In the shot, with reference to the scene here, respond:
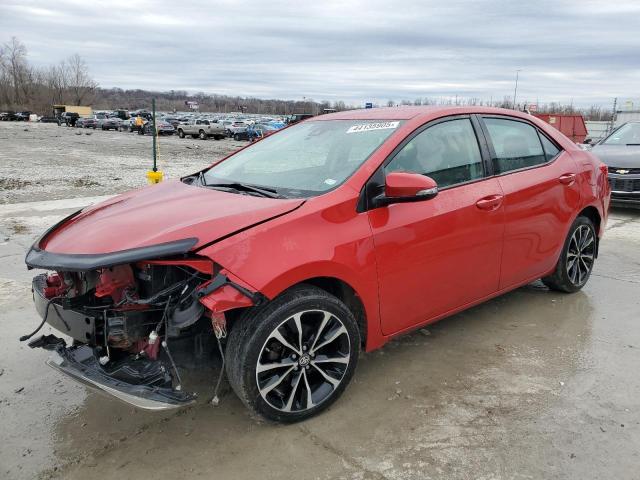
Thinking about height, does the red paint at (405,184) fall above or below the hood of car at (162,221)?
above

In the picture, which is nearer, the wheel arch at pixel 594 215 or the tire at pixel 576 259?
the tire at pixel 576 259

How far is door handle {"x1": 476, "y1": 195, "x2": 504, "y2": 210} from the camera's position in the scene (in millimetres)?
3600

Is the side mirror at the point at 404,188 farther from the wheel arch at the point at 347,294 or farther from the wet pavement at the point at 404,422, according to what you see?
the wet pavement at the point at 404,422

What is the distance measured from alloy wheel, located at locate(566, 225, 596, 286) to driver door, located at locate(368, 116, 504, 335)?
1248 millimetres

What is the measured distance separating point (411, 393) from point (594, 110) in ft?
242

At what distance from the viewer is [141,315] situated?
2.64m

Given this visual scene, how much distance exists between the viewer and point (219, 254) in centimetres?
258

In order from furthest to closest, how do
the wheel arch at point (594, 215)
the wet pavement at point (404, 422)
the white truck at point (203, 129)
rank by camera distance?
the white truck at point (203, 129), the wheel arch at point (594, 215), the wet pavement at point (404, 422)

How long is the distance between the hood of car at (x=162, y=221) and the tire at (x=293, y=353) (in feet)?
1.50

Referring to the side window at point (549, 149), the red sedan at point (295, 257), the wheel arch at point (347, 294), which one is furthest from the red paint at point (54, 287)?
the side window at point (549, 149)

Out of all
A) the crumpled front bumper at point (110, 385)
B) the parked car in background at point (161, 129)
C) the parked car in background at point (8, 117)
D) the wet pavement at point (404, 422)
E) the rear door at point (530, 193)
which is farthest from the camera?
the parked car in background at point (8, 117)

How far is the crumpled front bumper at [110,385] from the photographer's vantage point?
245 cm

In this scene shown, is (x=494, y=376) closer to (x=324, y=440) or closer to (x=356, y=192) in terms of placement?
(x=324, y=440)

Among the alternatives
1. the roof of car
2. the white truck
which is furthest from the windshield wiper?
Result: the white truck
